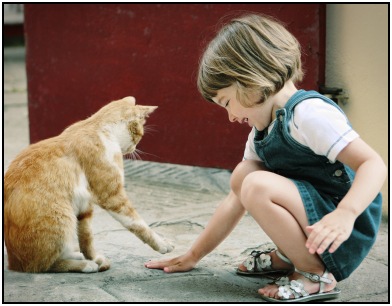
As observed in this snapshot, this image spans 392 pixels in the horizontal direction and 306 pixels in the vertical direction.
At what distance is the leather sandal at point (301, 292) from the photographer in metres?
2.58

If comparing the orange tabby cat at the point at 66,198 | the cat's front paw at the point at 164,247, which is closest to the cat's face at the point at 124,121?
the orange tabby cat at the point at 66,198

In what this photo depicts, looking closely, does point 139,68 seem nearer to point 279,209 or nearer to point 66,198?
point 66,198

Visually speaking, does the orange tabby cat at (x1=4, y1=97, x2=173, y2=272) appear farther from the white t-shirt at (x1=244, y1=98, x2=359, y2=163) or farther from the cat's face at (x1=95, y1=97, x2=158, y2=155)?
the white t-shirt at (x1=244, y1=98, x2=359, y2=163)

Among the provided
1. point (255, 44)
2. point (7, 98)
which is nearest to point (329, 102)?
point (255, 44)

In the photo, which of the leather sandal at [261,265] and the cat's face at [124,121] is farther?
the cat's face at [124,121]

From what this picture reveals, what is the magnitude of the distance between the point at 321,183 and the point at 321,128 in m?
0.29

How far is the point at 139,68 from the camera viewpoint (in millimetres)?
4590

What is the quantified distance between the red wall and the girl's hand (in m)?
1.79

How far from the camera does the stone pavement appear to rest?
2.68 m

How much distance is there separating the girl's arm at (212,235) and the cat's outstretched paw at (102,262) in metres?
0.17

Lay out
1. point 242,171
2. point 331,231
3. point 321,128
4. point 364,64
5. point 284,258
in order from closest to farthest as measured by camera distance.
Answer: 1. point 331,231
2. point 321,128
3. point 242,171
4. point 284,258
5. point 364,64

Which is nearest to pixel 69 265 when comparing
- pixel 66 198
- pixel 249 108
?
pixel 66 198

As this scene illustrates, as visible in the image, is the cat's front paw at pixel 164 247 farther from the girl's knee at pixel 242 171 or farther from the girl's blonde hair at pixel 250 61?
the girl's blonde hair at pixel 250 61

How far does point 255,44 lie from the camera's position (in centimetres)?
258
